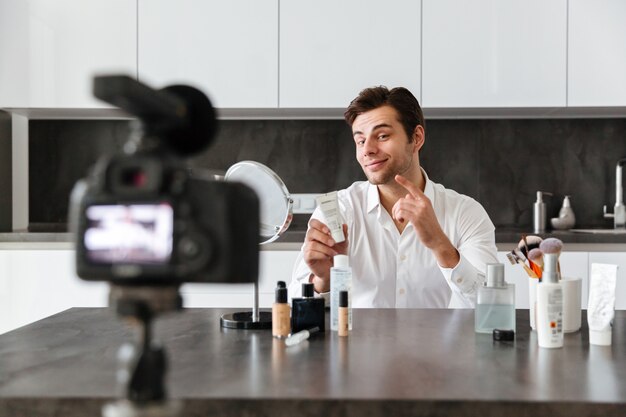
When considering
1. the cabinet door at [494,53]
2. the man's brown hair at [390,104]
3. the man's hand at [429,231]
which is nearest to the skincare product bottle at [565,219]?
the cabinet door at [494,53]

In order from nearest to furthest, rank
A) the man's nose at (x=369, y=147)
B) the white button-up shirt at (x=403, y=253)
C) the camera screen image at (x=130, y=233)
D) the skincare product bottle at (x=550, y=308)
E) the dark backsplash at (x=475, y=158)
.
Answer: the camera screen image at (x=130, y=233) < the skincare product bottle at (x=550, y=308) < the white button-up shirt at (x=403, y=253) < the man's nose at (x=369, y=147) < the dark backsplash at (x=475, y=158)

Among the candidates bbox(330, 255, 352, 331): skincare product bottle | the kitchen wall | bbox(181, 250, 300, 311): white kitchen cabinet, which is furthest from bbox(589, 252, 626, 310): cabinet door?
the kitchen wall

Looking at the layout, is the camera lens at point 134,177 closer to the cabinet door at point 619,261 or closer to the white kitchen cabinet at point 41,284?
the white kitchen cabinet at point 41,284

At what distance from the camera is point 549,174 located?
3.55 m

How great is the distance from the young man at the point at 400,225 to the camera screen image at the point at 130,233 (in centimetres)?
126

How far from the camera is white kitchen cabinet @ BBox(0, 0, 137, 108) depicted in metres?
3.24

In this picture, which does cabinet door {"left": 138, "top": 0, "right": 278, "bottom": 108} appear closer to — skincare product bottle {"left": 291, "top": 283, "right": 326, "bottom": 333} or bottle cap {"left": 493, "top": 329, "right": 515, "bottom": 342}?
skincare product bottle {"left": 291, "top": 283, "right": 326, "bottom": 333}

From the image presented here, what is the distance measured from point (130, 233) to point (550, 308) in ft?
3.01

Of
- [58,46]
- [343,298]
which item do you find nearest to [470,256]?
[343,298]

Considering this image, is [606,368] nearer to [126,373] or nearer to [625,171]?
[126,373]

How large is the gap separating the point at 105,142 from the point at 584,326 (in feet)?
9.44

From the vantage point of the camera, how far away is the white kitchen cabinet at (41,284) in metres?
3.05

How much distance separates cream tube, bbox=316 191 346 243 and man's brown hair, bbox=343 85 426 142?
508 mm

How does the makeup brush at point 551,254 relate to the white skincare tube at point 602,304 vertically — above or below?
above
